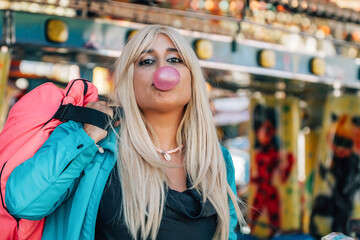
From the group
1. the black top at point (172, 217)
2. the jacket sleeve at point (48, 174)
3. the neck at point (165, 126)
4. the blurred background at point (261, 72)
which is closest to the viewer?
Answer: the jacket sleeve at point (48, 174)

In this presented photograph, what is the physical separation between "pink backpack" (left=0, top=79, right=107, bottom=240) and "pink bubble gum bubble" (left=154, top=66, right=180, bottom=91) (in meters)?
0.22

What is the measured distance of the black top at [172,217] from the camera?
54.5 inches

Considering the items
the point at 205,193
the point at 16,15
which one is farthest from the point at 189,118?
the point at 16,15

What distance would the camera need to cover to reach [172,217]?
144 cm

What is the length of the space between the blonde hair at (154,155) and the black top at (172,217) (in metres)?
0.03

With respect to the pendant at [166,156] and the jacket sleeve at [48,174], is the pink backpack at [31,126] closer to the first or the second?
the jacket sleeve at [48,174]

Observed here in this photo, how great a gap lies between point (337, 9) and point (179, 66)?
3.30m

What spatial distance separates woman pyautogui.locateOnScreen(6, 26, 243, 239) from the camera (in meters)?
1.28

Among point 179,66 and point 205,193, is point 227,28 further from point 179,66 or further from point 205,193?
point 205,193

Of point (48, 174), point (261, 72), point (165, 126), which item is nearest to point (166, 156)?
point (165, 126)

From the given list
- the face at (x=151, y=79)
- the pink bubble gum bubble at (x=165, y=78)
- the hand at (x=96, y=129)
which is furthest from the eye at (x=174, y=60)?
the hand at (x=96, y=129)

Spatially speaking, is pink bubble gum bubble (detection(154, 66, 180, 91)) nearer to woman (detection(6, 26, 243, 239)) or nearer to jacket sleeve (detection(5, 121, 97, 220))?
woman (detection(6, 26, 243, 239))

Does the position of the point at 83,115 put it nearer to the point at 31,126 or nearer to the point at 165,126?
the point at 31,126

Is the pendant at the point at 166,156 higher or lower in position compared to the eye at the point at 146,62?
lower
